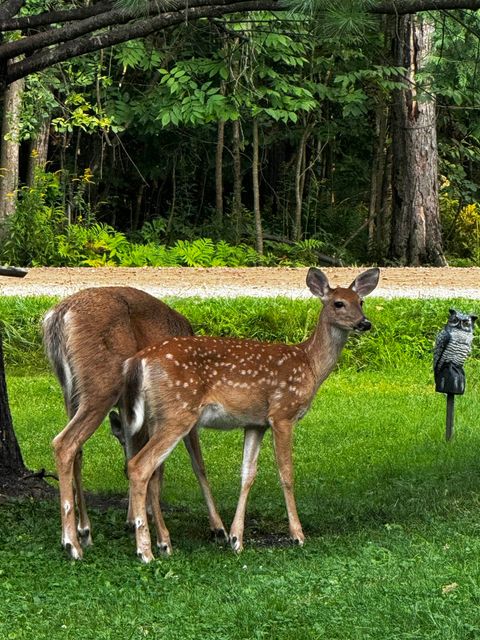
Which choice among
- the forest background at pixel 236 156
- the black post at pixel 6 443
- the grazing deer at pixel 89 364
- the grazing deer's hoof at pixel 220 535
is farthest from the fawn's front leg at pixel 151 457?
the forest background at pixel 236 156

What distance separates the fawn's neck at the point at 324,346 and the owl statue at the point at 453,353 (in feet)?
6.23

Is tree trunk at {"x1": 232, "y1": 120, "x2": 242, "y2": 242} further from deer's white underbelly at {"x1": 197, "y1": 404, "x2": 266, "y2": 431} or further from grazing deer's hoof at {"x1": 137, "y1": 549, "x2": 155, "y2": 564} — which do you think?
grazing deer's hoof at {"x1": 137, "y1": 549, "x2": 155, "y2": 564}

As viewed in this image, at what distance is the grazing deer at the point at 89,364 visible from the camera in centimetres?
771

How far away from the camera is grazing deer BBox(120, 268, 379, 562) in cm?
751

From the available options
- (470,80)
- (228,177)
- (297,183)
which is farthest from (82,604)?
(228,177)

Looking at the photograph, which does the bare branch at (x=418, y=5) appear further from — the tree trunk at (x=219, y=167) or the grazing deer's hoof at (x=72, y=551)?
the tree trunk at (x=219, y=167)

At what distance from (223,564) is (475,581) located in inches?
63.5

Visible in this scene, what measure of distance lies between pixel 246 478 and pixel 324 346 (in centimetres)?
98

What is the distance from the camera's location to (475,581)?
6.21m

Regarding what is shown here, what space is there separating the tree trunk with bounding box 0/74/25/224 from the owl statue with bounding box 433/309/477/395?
12.6 meters

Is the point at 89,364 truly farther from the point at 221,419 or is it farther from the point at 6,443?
the point at 6,443

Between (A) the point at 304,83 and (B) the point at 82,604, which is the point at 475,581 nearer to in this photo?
(B) the point at 82,604

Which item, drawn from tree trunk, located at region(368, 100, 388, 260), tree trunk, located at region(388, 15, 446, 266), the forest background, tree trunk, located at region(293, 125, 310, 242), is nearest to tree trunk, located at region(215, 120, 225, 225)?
the forest background

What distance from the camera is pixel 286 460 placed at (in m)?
7.95
